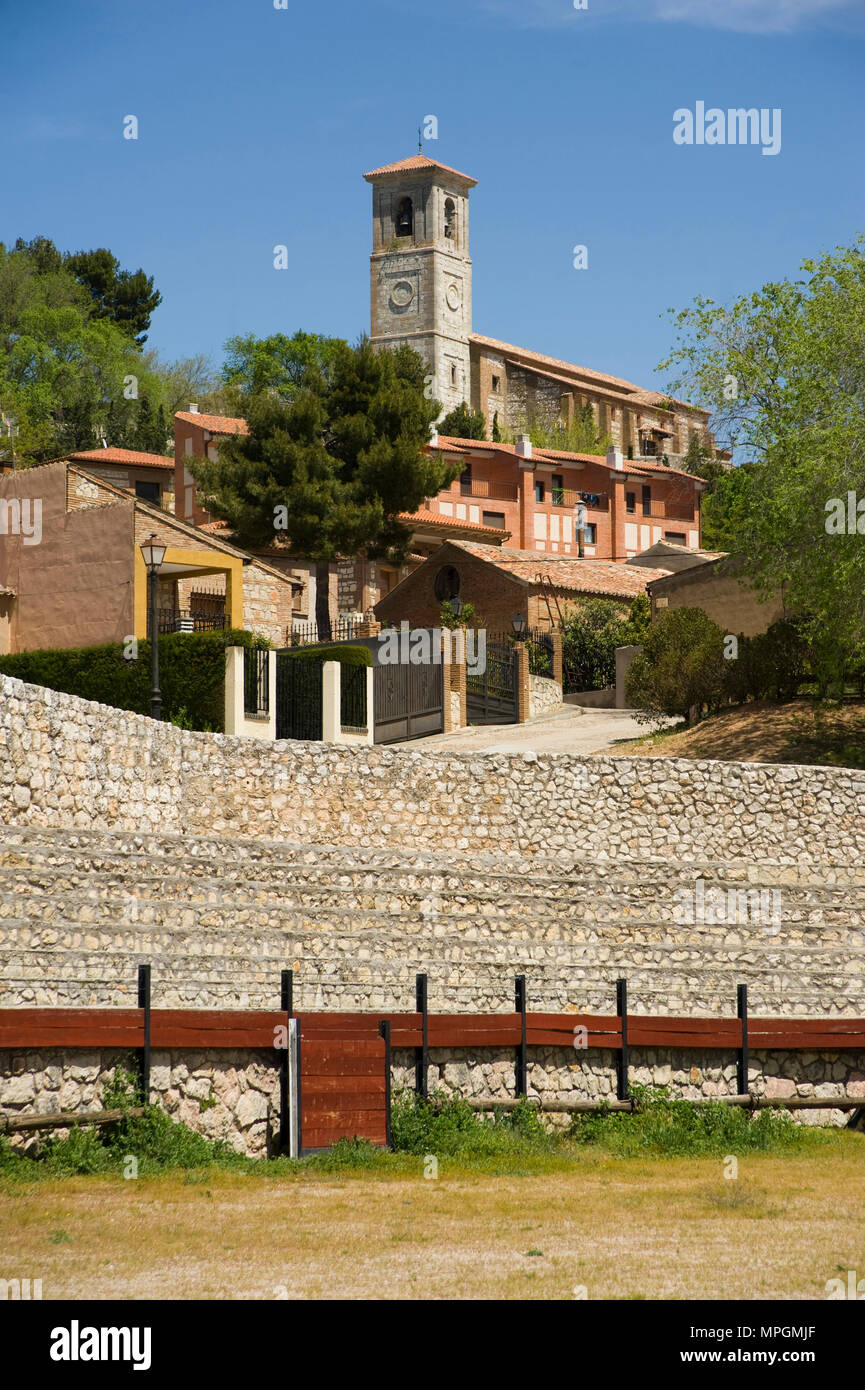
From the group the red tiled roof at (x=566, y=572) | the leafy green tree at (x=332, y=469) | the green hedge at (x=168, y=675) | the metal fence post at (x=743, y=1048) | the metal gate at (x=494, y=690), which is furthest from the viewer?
the red tiled roof at (x=566, y=572)

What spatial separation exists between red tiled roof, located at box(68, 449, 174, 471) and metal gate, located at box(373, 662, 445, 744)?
27059mm

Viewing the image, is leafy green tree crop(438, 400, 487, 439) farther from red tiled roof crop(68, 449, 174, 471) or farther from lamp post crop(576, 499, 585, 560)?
red tiled roof crop(68, 449, 174, 471)

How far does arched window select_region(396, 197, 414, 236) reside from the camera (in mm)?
94375

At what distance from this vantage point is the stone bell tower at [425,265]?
305ft

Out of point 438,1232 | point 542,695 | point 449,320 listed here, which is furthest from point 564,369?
point 438,1232

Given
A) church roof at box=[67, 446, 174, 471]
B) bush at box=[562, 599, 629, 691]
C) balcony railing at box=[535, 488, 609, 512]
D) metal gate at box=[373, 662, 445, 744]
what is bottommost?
metal gate at box=[373, 662, 445, 744]

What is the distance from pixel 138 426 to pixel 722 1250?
61187mm

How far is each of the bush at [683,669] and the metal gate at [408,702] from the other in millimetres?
4600

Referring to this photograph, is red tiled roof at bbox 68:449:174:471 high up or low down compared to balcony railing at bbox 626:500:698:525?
down

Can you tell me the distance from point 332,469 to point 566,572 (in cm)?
757

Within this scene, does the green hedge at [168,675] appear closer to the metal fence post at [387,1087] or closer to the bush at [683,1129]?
the bush at [683,1129]

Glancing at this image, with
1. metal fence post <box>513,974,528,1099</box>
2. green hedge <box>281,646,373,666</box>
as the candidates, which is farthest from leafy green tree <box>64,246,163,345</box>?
metal fence post <box>513,974,528,1099</box>

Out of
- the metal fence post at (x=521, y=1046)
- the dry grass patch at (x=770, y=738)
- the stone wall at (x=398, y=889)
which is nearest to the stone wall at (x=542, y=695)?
the dry grass patch at (x=770, y=738)

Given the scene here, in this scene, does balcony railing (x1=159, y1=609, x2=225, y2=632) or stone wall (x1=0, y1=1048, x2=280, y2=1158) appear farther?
balcony railing (x1=159, y1=609, x2=225, y2=632)
